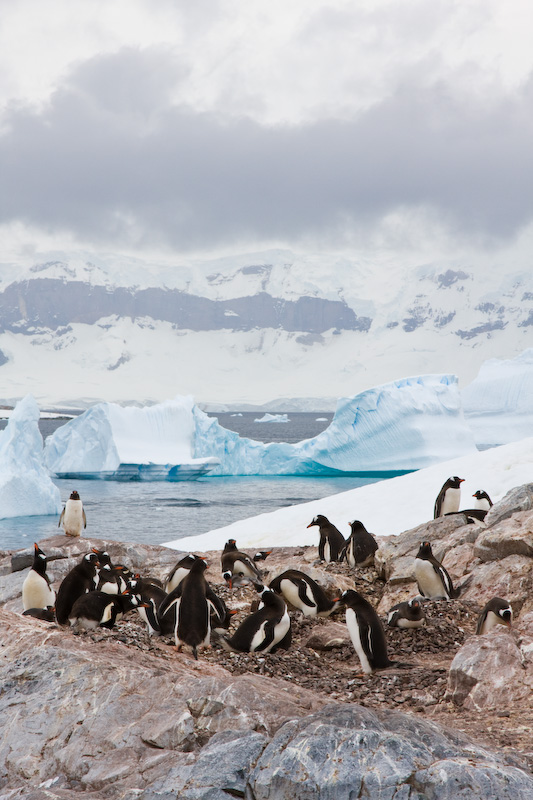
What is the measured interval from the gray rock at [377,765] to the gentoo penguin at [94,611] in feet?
9.21

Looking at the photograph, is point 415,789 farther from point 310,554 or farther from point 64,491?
point 64,491

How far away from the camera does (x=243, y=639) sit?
6.40m

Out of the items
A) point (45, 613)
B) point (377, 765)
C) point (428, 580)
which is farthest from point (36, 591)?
point (377, 765)

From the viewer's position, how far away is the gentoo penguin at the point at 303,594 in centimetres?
805

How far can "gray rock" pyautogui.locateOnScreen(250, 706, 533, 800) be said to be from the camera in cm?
350

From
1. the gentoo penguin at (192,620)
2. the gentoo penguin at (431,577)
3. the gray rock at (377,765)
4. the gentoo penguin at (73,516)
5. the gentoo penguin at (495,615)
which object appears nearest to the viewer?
the gray rock at (377,765)

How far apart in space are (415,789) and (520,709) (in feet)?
5.65

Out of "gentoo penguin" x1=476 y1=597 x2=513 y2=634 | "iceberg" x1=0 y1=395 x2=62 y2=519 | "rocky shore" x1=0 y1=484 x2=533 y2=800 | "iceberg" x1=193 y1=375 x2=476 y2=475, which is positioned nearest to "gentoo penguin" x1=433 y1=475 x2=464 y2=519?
"rocky shore" x1=0 y1=484 x2=533 y2=800

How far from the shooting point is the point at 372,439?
4269 centimetres

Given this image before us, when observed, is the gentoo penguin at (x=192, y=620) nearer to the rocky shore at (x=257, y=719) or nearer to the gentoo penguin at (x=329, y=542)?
the rocky shore at (x=257, y=719)

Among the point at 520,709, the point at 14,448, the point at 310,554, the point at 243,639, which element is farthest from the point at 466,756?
the point at 14,448

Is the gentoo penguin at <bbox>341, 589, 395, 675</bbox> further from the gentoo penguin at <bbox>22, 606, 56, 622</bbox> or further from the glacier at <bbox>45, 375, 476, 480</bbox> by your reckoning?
the glacier at <bbox>45, 375, 476, 480</bbox>

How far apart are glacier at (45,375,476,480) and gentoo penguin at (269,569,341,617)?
1274 inches

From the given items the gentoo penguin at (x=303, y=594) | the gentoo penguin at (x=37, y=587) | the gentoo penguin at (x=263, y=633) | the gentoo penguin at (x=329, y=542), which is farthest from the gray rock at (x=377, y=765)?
the gentoo penguin at (x=329, y=542)
